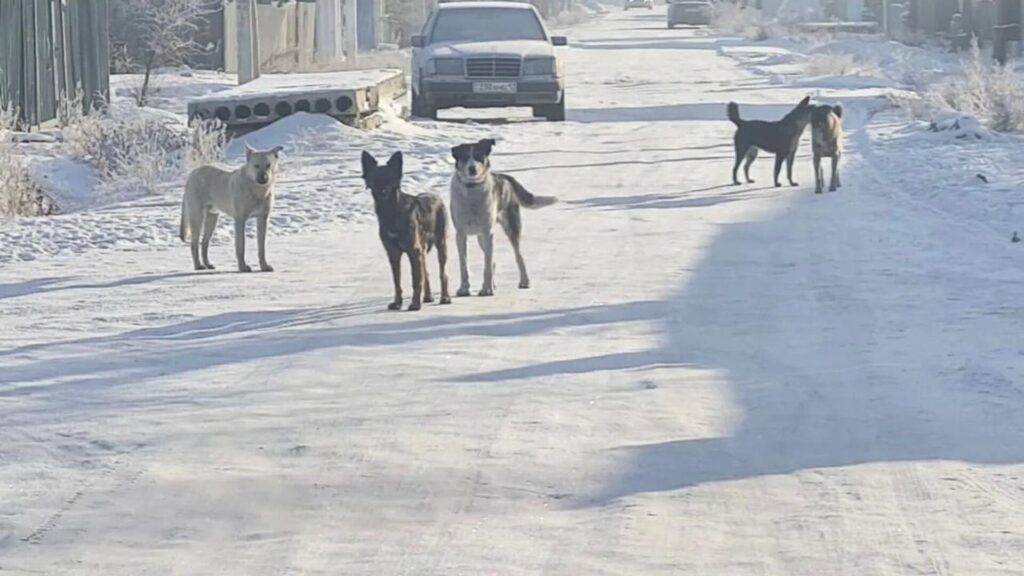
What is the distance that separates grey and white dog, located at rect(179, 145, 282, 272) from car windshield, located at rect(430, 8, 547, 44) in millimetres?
14993

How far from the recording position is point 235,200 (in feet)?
42.3

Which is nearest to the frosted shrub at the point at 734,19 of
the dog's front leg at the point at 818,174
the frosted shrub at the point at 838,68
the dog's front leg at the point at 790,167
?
the frosted shrub at the point at 838,68

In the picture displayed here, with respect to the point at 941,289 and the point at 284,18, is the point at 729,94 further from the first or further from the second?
the point at 941,289

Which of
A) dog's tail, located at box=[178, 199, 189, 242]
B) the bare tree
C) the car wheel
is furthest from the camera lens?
the bare tree

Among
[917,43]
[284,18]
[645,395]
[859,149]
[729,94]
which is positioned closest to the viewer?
[645,395]

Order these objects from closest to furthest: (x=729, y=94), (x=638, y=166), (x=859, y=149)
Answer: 1. (x=638, y=166)
2. (x=859, y=149)
3. (x=729, y=94)

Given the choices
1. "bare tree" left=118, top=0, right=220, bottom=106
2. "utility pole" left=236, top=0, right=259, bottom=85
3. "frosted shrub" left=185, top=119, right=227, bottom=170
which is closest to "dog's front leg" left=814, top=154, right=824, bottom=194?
"frosted shrub" left=185, top=119, right=227, bottom=170

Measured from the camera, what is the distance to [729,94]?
34875mm

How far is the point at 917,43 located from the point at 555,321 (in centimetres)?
5014

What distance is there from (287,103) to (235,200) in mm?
11237

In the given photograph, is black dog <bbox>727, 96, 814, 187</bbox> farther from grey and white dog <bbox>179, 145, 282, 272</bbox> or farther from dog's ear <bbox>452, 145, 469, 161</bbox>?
dog's ear <bbox>452, 145, 469, 161</bbox>

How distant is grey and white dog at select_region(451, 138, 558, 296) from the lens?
11469 millimetres

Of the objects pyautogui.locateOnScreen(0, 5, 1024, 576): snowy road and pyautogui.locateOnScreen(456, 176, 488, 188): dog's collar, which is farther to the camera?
pyautogui.locateOnScreen(456, 176, 488, 188): dog's collar

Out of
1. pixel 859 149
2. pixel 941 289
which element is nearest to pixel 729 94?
pixel 859 149
